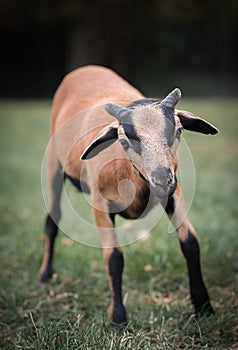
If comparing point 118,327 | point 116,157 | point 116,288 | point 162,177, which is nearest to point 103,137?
point 116,157

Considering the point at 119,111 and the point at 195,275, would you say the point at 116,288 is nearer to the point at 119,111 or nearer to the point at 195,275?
the point at 195,275

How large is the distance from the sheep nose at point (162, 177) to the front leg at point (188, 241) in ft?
2.30

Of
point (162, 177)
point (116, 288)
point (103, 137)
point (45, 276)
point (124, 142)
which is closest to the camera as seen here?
point (162, 177)

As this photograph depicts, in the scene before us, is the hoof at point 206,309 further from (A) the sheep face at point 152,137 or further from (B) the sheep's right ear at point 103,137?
(B) the sheep's right ear at point 103,137

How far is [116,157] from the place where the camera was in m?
3.93

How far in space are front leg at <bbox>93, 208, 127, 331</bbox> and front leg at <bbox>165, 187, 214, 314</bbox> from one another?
45 centimetres

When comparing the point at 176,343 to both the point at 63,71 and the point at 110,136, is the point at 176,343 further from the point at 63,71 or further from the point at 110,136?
the point at 63,71

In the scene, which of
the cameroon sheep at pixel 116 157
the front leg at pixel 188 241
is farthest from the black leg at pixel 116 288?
the front leg at pixel 188 241

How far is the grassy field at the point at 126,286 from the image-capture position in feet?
11.7

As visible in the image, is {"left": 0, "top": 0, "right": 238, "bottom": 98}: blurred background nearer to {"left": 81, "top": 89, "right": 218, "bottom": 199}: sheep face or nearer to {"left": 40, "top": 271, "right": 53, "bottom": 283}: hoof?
{"left": 40, "top": 271, "right": 53, "bottom": 283}: hoof

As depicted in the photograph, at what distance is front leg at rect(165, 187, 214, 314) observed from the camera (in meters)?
3.96

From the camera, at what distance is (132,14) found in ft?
79.7

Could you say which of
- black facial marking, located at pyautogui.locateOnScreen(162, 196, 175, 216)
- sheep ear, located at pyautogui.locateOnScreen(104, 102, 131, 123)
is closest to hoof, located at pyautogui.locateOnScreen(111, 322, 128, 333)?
black facial marking, located at pyautogui.locateOnScreen(162, 196, 175, 216)

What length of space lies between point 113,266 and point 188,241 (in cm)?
57
